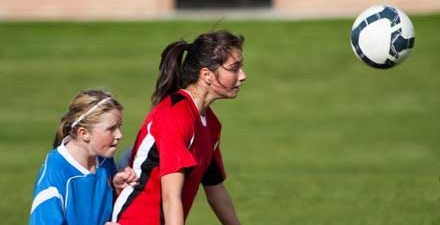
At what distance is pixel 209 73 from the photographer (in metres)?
5.99

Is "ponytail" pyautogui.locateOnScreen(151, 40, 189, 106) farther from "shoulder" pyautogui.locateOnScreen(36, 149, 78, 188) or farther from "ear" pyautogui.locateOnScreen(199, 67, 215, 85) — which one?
"shoulder" pyautogui.locateOnScreen(36, 149, 78, 188)

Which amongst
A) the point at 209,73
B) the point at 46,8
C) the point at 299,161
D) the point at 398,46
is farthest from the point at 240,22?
the point at 209,73

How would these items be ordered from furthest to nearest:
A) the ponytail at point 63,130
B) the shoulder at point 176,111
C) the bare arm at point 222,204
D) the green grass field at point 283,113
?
the green grass field at point 283,113 → the bare arm at point 222,204 → the ponytail at point 63,130 → the shoulder at point 176,111

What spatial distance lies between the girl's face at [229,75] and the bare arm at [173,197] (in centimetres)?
49

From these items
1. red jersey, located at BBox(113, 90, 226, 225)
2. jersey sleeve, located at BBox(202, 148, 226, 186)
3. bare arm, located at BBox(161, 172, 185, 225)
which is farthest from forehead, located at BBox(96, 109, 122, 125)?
jersey sleeve, located at BBox(202, 148, 226, 186)

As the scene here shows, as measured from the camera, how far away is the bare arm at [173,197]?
18.7 ft

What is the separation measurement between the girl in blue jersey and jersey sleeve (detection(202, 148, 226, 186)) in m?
0.57

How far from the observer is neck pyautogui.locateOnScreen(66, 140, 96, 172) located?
19.3ft

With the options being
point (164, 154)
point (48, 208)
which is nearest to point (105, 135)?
point (164, 154)

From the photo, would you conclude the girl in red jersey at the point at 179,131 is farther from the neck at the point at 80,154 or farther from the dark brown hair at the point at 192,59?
the neck at the point at 80,154

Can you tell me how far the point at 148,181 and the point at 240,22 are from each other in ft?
49.6

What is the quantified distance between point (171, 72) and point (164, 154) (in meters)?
0.49

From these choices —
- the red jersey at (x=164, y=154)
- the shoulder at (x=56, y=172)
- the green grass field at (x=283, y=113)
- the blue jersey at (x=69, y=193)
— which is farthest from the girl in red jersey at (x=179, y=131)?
the green grass field at (x=283, y=113)

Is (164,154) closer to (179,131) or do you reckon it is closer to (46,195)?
(179,131)
